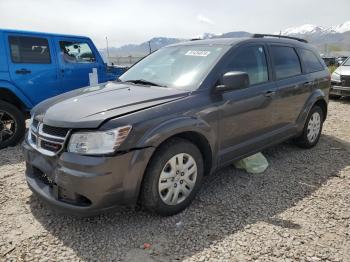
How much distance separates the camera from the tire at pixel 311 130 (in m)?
5.45

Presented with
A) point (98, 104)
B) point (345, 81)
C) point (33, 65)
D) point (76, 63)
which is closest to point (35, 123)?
point (98, 104)

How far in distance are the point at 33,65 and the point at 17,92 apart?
0.55m

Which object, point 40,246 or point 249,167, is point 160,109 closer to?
point 40,246

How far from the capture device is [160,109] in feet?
10.5

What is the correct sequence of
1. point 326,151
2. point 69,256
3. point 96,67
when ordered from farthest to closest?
point 96,67, point 326,151, point 69,256

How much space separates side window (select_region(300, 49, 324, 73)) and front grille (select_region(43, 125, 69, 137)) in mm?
3818

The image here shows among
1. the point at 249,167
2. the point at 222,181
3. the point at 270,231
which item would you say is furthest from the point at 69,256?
the point at 249,167

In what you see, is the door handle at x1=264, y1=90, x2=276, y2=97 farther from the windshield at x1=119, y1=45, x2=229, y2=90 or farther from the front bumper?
the front bumper

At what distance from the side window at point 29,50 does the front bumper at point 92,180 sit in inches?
136

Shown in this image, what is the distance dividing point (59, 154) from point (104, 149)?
0.42 meters

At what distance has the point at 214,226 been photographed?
3.29 meters

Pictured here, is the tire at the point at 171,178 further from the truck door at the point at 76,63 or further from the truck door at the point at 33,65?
the truck door at the point at 76,63

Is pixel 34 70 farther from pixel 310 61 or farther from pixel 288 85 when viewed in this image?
pixel 310 61

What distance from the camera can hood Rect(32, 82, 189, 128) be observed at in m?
2.99
